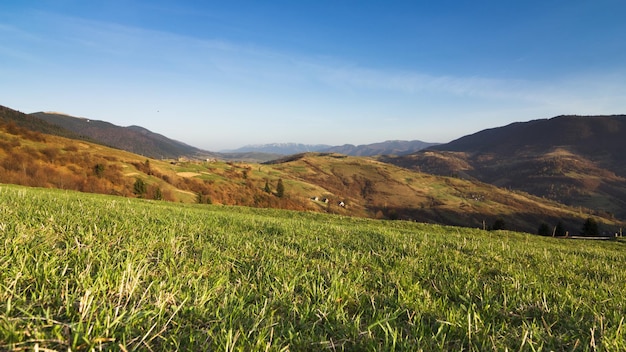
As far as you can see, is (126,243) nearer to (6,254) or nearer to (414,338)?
(6,254)

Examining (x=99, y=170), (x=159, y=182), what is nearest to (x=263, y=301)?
(x=99, y=170)

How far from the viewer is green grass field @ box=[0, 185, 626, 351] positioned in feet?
6.69

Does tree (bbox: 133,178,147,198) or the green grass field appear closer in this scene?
the green grass field

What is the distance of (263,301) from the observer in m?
2.90

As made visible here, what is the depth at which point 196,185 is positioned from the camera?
10306 centimetres

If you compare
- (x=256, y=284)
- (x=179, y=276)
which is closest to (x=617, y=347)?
(x=256, y=284)

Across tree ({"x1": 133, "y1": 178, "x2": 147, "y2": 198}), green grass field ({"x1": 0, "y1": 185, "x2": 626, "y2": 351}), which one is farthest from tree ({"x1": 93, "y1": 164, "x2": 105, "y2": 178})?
green grass field ({"x1": 0, "y1": 185, "x2": 626, "y2": 351})

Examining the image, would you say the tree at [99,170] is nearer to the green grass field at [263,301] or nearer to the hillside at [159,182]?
the hillside at [159,182]

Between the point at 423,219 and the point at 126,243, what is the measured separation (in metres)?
169

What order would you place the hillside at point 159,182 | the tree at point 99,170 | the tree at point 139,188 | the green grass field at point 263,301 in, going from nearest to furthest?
the green grass field at point 263,301 < the hillside at point 159,182 < the tree at point 139,188 < the tree at point 99,170

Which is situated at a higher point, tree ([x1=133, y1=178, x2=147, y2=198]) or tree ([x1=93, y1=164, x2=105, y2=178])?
tree ([x1=93, y1=164, x2=105, y2=178])

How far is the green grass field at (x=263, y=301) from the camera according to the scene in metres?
2.04

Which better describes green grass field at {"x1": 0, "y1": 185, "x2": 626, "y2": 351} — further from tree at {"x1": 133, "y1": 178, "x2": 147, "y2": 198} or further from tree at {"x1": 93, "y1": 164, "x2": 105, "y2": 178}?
tree at {"x1": 93, "y1": 164, "x2": 105, "y2": 178}

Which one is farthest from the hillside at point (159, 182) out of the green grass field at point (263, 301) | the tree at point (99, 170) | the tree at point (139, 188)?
the green grass field at point (263, 301)
